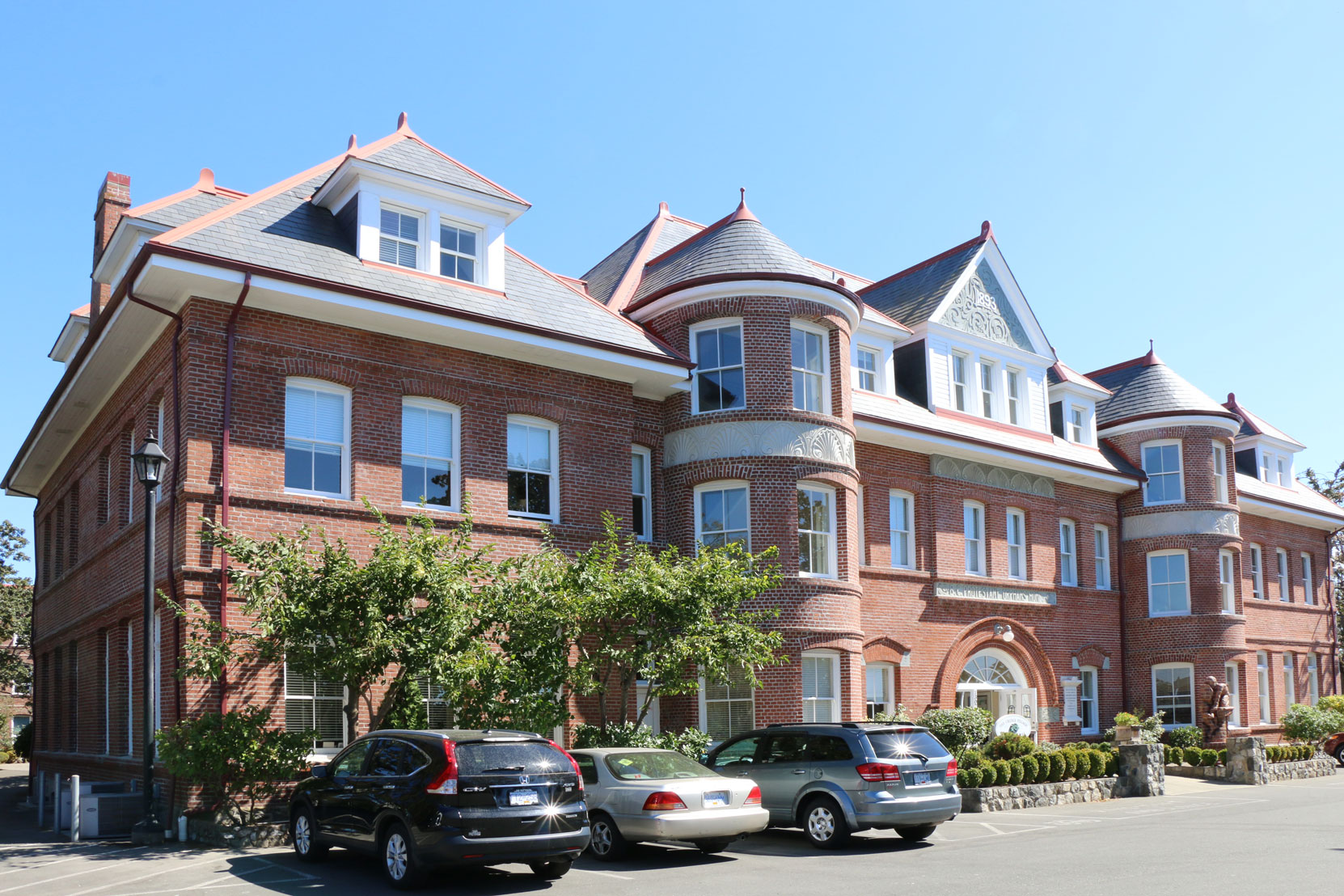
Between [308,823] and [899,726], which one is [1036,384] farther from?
[308,823]

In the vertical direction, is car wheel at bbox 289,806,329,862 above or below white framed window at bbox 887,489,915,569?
below

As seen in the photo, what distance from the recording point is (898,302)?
30141 mm

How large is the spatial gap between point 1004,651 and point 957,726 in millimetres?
5753

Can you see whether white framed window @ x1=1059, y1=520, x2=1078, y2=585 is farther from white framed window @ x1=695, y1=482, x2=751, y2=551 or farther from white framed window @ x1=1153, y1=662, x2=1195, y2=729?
white framed window @ x1=695, y1=482, x2=751, y2=551

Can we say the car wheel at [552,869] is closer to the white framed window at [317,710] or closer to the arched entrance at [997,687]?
the white framed window at [317,710]

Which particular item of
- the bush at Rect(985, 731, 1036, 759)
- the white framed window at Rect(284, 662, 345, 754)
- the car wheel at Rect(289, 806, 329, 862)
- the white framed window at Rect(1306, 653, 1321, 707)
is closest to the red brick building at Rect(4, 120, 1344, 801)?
the white framed window at Rect(284, 662, 345, 754)

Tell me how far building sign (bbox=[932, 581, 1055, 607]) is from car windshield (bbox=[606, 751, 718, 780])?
13.2 m

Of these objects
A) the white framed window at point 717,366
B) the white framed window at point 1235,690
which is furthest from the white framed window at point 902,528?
the white framed window at point 1235,690

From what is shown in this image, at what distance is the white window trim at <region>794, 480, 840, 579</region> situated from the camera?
22.3m

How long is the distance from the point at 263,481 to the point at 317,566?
1.47 meters

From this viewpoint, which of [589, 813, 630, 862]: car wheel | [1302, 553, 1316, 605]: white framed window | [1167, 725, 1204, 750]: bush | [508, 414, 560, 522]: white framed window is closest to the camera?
[589, 813, 630, 862]: car wheel

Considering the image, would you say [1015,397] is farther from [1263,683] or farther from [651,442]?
[1263,683]

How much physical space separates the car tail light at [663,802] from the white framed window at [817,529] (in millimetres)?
9001

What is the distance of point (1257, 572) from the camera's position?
36406mm
